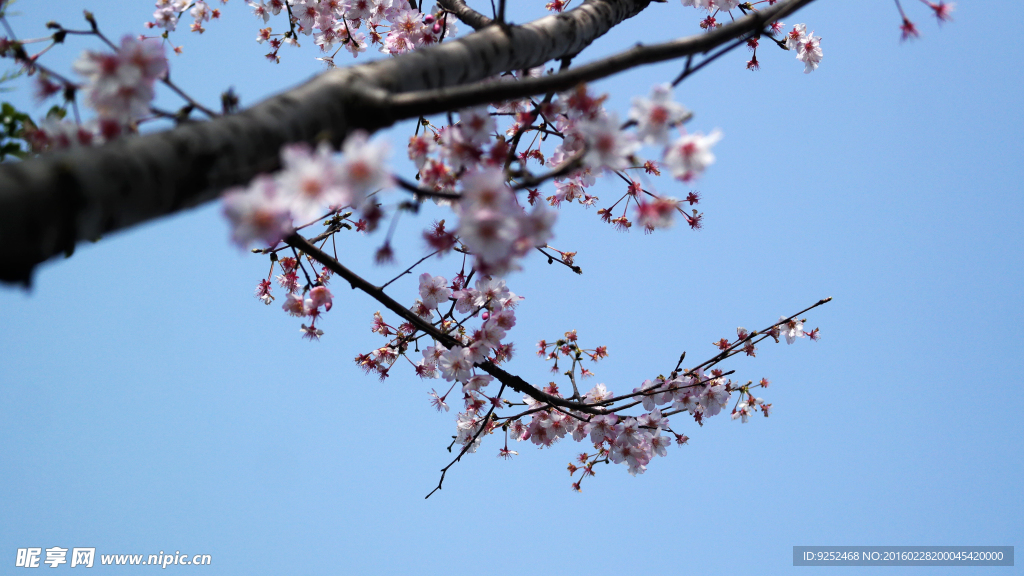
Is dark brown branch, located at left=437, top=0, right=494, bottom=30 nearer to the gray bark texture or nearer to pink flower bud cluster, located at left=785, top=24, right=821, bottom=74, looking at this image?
the gray bark texture

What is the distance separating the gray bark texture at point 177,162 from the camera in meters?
1.11

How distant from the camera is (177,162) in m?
1.26

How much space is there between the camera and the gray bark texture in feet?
3.64

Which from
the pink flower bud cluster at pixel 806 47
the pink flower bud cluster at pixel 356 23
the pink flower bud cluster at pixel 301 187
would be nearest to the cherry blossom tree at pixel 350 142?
the pink flower bud cluster at pixel 301 187

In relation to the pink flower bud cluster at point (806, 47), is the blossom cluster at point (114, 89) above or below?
below

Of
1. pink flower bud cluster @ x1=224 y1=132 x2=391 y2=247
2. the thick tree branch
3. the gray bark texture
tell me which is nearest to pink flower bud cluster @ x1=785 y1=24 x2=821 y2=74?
the thick tree branch

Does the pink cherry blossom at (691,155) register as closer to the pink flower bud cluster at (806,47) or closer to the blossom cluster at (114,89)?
the blossom cluster at (114,89)

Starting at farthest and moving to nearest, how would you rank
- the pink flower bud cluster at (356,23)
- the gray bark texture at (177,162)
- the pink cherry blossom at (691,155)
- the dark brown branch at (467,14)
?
the pink flower bud cluster at (356,23) < the dark brown branch at (467,14) < the pink cherry blossom at (691,155) < the gray bark texture at (177,162)

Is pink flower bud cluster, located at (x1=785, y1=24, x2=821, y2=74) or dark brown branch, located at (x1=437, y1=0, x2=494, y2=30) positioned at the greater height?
pink flower bud cluster, located at (x1=785, y1=24, x2=821, y2=74)

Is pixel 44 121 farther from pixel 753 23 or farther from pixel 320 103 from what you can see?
pixel 753 23

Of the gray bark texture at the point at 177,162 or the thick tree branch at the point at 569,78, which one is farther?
the thick tree branch at the point at 569,78

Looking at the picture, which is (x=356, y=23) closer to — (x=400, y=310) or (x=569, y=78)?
(x=400, y=310)

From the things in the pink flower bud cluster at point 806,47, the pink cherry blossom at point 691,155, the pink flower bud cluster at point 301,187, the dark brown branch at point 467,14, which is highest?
the pink flower bud cluster at point 806,47

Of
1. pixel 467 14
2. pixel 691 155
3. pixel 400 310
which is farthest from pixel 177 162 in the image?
pixel 467 14
